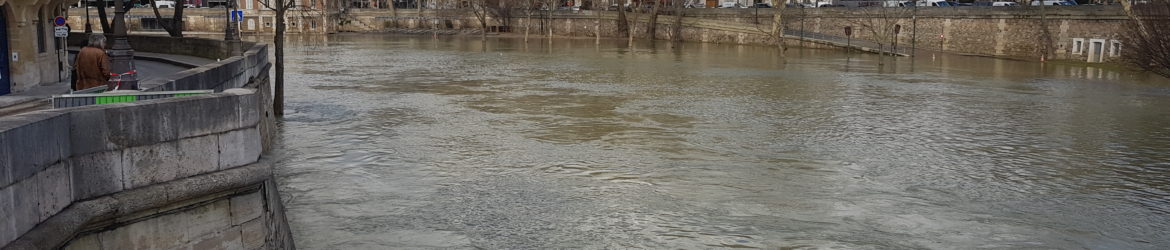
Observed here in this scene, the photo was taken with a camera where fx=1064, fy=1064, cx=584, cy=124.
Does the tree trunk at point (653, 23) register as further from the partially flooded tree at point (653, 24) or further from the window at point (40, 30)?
the window at point (40, 30)

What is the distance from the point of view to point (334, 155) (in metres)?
19.9

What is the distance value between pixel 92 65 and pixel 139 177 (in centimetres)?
823

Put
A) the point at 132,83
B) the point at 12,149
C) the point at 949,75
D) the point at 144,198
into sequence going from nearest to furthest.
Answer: the point at 12,149
the point at 144,198
the point at 132,83
the point at 949,75

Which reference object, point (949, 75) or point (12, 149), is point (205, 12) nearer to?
point (949, 75)

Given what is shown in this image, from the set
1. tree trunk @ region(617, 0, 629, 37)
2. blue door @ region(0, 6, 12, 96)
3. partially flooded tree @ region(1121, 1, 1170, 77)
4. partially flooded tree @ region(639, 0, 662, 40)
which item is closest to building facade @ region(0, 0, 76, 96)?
blue door @ region(0, 6, 12, 96)

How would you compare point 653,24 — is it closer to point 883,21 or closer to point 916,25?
point 883,21

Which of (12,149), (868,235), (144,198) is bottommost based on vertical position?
(868,235)

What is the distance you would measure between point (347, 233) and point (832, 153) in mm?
10677

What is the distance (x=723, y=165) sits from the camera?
757 inches

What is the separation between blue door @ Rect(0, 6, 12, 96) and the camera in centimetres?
2067

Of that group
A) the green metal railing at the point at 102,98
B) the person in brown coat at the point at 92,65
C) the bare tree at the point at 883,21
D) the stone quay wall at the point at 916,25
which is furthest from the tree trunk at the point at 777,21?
the green metal railing at the point at 102,98

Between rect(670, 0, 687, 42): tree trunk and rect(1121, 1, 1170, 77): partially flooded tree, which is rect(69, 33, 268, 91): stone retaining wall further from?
rect(670, 0, 687, 42): tree trunk

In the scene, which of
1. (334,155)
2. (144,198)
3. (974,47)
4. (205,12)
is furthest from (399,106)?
(205,12)

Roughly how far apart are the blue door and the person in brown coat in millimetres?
5709
